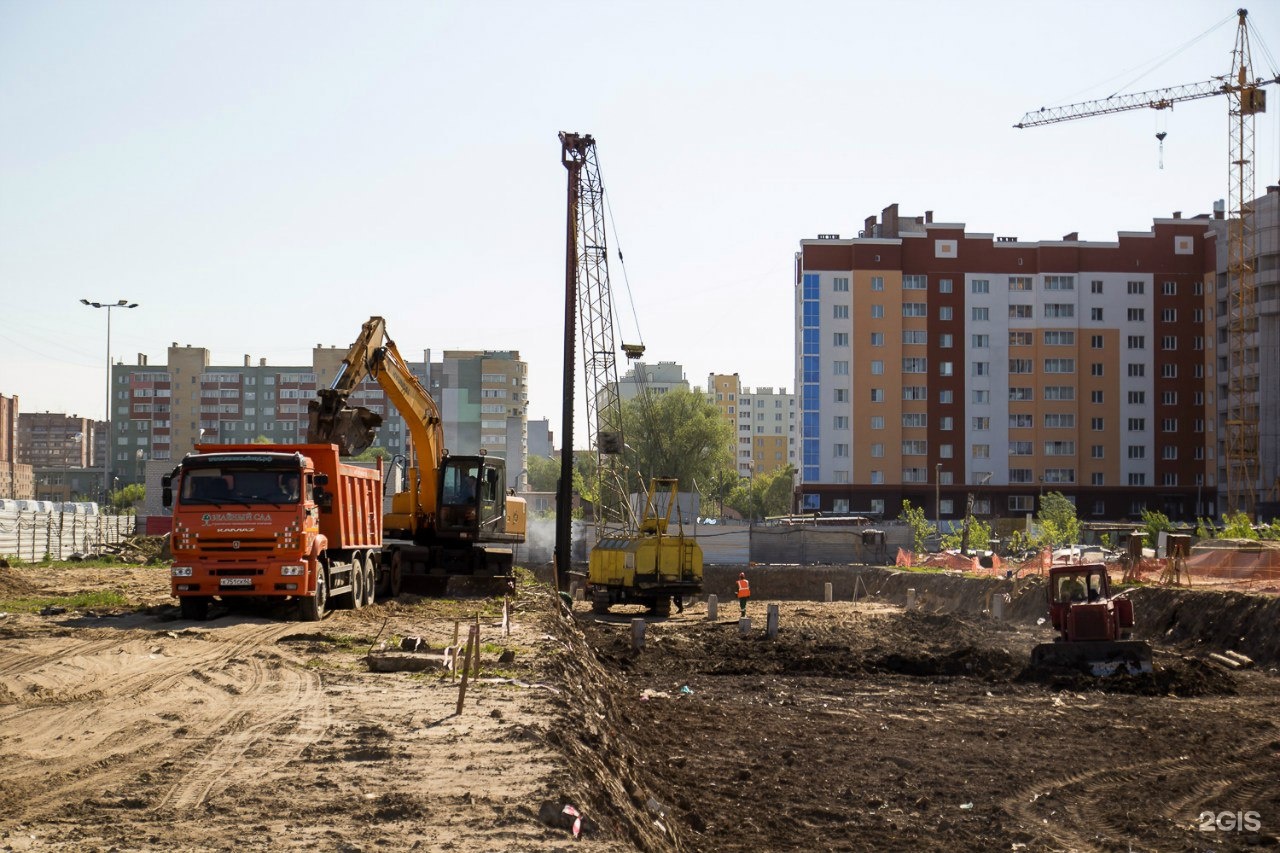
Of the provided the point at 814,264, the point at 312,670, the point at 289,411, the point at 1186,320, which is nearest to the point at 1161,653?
the point at 312,670

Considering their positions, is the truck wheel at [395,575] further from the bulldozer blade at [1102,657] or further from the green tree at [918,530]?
the green tree at [918,530]

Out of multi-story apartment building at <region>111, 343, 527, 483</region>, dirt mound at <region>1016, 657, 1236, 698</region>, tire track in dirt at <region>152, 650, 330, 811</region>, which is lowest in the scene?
dirt mound at <region>1016, 657, 1236, 698</region>

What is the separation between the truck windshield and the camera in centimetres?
2245

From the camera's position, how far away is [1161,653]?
2798 cm

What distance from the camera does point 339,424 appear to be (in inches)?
1093

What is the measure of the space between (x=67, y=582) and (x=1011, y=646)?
2461 cm

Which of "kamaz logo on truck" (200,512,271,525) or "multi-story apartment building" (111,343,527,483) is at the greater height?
"multi-story apartment building" (111,343,527,483)

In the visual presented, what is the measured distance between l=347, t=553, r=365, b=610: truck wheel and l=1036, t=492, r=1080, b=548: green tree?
147 feet

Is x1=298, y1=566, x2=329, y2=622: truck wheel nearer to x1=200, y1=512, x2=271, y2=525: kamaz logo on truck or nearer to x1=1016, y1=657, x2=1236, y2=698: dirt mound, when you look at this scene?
x1=200, y1=512, x2=271, y2=525: kamaz logo on truck

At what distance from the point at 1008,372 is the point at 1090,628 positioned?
264 feet

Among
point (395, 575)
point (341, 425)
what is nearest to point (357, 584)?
point (341, 425)

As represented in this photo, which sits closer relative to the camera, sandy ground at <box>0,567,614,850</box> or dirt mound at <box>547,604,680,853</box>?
sandy ground at <box>0,567,614,850</box>

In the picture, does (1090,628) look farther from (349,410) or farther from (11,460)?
(11,460)

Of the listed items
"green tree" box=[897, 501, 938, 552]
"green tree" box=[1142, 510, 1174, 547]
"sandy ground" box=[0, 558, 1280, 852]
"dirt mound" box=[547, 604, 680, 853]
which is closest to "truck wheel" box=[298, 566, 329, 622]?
"sandy ground" box=[0, 558, 1280, 852]
